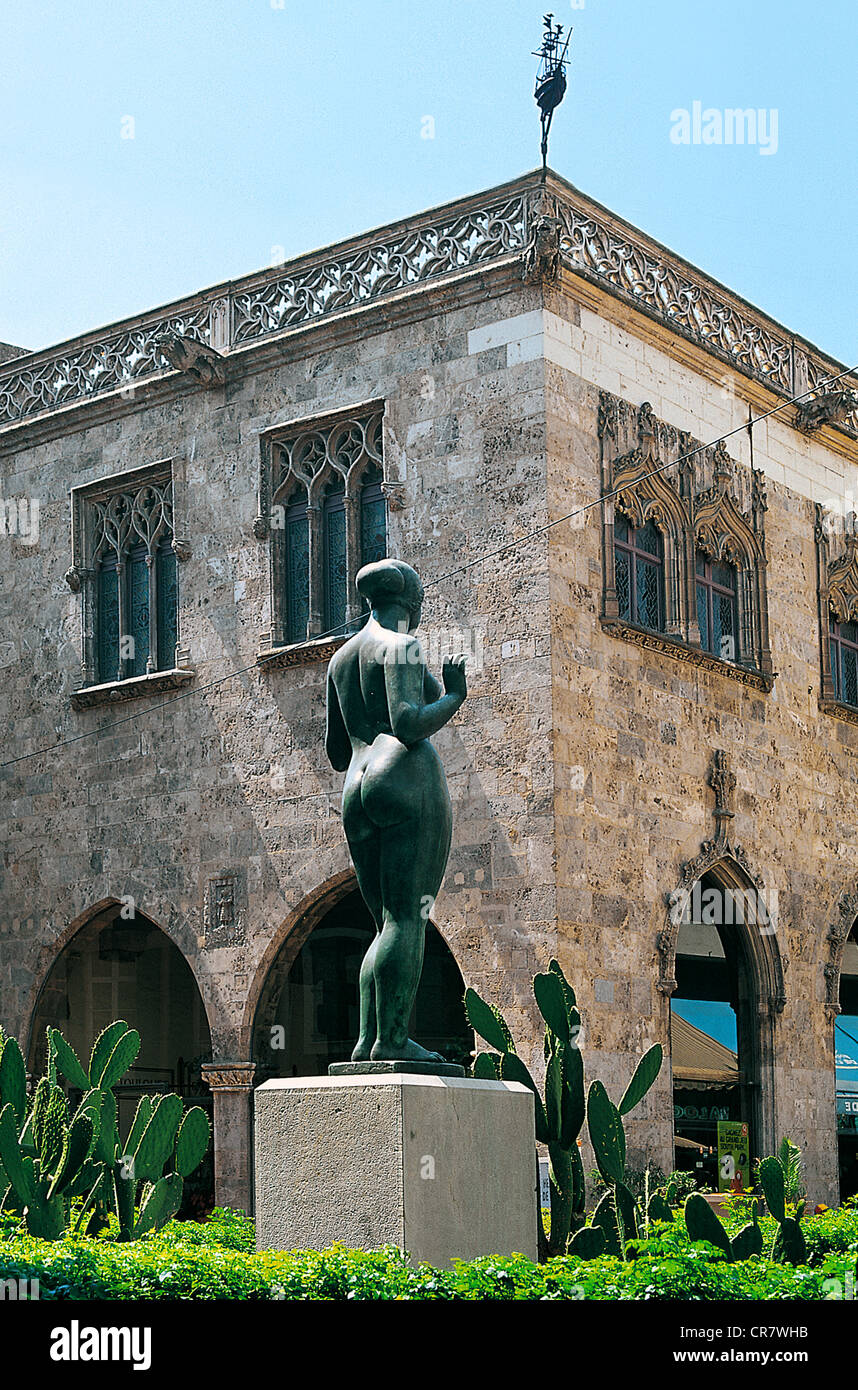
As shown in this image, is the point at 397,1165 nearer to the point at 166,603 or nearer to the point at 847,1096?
the point at 166,603

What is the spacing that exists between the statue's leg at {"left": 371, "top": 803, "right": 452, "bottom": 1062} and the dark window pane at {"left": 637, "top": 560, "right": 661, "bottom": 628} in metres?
9.84

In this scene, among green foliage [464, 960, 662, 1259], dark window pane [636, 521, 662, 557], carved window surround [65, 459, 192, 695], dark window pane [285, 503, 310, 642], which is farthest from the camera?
carved window surround [65, 459, 192, 695]

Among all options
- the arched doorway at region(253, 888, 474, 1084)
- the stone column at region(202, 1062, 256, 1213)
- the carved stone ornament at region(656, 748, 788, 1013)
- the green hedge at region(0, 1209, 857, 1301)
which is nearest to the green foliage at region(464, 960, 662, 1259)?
the green hedge at region(0, 1209, 857, 1301)

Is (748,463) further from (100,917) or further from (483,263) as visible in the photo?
(100,917)

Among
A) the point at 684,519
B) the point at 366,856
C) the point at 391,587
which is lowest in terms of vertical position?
the point at 366,856

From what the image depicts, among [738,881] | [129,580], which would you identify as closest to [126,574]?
[129,580]

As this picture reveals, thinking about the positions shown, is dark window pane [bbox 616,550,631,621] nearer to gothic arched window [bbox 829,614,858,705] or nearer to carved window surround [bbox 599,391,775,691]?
carved window surround [bbox 599,391,775,691]

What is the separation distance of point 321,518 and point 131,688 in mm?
2976

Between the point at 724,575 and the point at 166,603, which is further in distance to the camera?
the point at 166,603

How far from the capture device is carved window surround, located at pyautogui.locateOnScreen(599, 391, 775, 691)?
1786 cm

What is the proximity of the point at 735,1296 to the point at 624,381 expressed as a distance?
475 inches

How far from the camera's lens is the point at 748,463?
2031 centimetres

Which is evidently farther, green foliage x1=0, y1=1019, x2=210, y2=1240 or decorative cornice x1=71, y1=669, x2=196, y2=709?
decorative cornice x1=71, y1=669, x2=196, y2=709

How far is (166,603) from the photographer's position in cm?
2005
